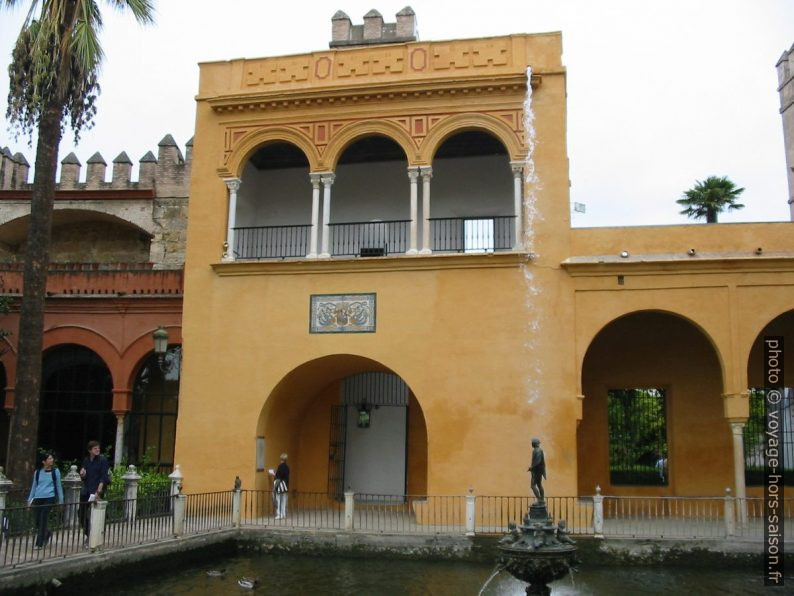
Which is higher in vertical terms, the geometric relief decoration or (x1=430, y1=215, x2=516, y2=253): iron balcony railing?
(x1=430, y1=215, x2=516, y2=253): iron balcony railing

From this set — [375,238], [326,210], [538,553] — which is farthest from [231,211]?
[538,553]

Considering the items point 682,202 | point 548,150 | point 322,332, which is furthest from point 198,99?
point 682,202

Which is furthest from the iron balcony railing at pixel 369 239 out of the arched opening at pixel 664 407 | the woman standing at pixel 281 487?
the woman standing at pixel 281 487

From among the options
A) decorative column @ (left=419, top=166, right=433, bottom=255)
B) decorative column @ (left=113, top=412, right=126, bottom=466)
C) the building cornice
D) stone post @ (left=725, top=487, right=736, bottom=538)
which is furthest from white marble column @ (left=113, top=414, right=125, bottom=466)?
stone post @ (left=725, top=487, right=736, bottom=538)

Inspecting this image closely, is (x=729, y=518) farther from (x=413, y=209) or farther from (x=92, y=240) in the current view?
(x=92, y=240)

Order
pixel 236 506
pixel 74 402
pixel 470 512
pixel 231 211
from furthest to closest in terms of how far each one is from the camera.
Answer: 1. pixel 74 402
2. pixel 231 211
3. pixel 236 506
4. pixel 470 512

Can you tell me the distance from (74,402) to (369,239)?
7951 mm

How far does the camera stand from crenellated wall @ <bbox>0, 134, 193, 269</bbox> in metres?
23.2

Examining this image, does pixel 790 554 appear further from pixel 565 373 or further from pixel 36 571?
pixel 36 571

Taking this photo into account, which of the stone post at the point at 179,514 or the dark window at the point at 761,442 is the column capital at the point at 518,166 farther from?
the stone post at the point at 179,514

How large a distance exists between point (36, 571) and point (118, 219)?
16074mm

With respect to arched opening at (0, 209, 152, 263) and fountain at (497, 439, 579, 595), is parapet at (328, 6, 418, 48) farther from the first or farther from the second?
fountain at (497, 439, 579, 595)

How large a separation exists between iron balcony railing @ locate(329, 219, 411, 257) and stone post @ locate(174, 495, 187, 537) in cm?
740

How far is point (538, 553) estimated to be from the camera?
8406mm
